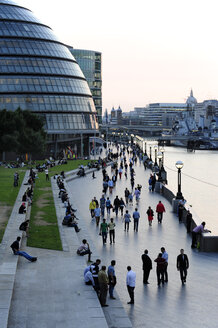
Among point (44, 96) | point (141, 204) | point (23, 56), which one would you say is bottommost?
point (141, 204)

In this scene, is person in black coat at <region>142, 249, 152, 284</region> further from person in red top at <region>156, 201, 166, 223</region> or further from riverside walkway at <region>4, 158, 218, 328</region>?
person in red top at <region>156, 201, 166, 223</region>

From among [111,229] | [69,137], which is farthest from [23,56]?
[111,229]

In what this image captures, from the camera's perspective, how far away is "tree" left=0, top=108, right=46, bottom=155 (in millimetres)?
56688

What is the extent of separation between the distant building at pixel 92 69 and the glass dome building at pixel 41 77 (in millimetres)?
64978

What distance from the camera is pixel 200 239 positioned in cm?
2381

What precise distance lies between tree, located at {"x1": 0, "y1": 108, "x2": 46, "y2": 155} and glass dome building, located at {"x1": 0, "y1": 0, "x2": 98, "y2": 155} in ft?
71.0

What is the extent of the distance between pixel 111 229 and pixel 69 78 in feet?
248

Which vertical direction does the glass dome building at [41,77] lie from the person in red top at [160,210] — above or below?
above

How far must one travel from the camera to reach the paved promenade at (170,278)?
1528 centimetres

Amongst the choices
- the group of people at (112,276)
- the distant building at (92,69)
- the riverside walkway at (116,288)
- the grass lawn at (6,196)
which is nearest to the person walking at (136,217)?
the riverside walkway at (116,288)

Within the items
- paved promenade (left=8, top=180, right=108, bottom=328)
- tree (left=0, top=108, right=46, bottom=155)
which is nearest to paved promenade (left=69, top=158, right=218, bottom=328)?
paved promenade (left=8, top=180, right=108, bottom=328)

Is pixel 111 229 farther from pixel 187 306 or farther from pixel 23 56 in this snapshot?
pixel 23 56

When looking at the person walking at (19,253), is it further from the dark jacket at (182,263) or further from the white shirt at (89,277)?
the dark jacket at (182,263)

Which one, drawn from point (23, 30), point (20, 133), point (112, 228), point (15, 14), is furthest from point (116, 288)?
point (15, 14)
